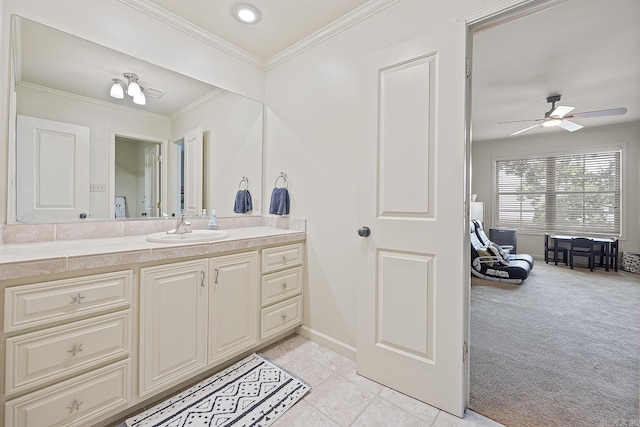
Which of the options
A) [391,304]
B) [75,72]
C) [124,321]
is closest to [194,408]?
[124,321]

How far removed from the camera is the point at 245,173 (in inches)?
98.6

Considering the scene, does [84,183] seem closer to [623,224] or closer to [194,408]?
[194,408]

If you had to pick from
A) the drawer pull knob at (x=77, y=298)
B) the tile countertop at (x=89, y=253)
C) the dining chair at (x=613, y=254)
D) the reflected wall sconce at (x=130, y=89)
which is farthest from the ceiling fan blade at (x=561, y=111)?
the drawer pull knob at (x=77, y=298)

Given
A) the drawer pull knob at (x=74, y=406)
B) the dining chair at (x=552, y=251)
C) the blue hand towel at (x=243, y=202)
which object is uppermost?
the blue hand towel at (x=243, y=202)

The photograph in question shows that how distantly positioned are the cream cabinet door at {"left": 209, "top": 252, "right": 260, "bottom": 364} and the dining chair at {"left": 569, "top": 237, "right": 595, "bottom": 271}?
5754mm

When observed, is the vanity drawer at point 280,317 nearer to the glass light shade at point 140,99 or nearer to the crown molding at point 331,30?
the glass light shade at point 140,99

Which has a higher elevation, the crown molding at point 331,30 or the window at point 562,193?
the crown molding at point 331,30

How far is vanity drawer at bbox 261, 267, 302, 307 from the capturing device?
2.01m

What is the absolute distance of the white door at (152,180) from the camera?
1.95 meters

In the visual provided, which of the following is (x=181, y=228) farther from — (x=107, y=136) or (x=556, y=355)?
(x=556, y=355)

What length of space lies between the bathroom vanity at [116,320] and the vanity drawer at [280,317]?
0.10ft

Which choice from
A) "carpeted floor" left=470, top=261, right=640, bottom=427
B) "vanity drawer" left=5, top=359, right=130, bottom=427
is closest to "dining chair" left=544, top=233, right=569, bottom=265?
"carpeted floor" left=470, top=261, right=640, bottom=427

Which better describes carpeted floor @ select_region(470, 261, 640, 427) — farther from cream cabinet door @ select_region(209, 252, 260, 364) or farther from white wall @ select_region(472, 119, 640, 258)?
white wall @ select_region(472, 119, 640, 258)

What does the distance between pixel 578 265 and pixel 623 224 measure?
0.99 meters
